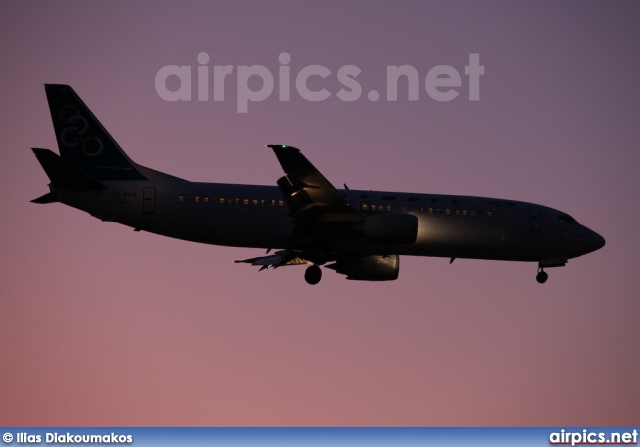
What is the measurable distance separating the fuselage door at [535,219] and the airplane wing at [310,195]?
8.69 metres

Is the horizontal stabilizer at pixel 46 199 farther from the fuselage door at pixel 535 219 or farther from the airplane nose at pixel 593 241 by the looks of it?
the airplane nose at pixel 593 241

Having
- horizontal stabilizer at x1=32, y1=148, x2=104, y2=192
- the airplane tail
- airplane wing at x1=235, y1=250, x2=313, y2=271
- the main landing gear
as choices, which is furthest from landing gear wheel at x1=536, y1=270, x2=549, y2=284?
horizontal stabilizer at x1=32, y1=148, x2=104, y2=192

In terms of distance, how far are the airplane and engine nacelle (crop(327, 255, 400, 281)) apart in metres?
0.59

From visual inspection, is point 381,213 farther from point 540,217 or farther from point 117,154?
point 117,154

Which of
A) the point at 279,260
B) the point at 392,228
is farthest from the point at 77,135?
the point at 392,228

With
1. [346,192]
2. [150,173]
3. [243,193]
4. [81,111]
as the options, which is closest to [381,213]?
[346,192]

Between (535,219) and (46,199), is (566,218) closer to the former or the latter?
(535,219)

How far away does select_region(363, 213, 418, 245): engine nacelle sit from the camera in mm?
54344

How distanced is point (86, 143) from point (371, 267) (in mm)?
14245

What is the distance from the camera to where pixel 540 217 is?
58.9 meters

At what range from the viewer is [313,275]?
5831 cm

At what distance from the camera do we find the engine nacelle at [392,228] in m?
A: 54.3

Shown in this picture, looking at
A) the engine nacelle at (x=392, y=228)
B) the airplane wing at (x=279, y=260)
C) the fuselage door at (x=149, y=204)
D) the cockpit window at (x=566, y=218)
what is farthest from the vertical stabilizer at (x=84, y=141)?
the cockpit window at (x=566, y=218)

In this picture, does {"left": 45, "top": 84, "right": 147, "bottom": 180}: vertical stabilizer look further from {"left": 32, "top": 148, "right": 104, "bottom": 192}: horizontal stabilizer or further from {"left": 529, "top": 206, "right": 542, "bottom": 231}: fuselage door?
{"left": 529, "top": 206, "right": 542, "bottom": 231}: fuselage door
